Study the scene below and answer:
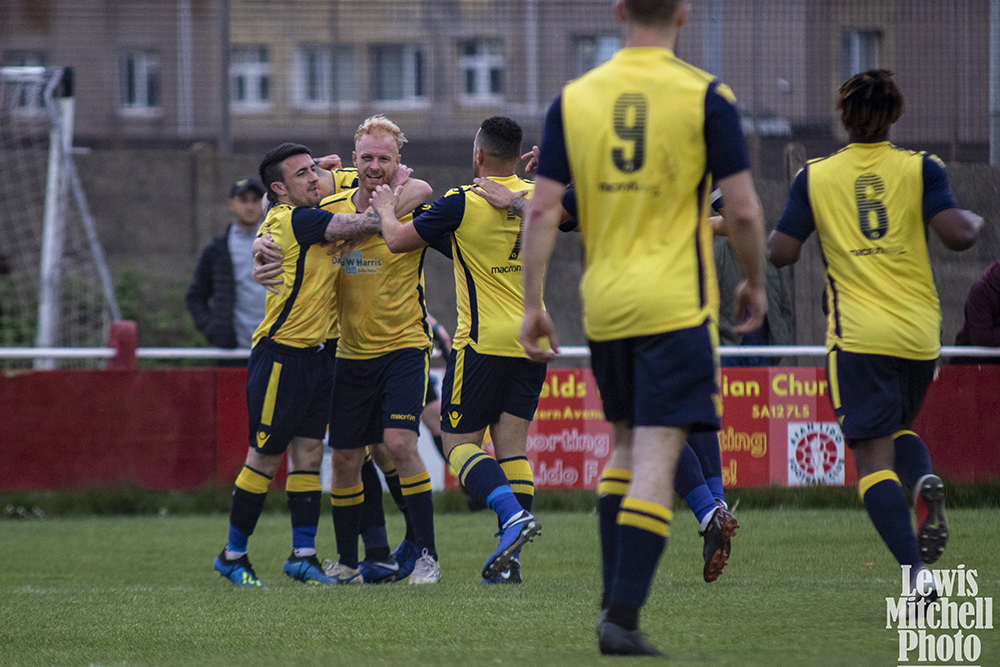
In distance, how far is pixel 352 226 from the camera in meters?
6.08

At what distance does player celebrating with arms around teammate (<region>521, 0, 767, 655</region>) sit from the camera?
3547 mm

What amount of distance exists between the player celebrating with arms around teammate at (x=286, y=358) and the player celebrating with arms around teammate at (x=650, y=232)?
2.94 m

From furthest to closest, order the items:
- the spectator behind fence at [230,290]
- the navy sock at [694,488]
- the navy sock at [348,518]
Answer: the spectator behind fence at [230,290]
the navy sock at [348,518]
the navy sock at [694,488]

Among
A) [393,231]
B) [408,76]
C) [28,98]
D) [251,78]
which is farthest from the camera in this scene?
[251,78]

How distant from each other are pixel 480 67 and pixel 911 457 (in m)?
12.5

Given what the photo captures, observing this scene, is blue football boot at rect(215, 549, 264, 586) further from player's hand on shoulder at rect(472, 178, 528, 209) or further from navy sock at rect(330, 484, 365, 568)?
player's hand on shoulder at rect(472, 178, 528, 209)

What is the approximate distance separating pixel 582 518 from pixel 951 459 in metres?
2.83

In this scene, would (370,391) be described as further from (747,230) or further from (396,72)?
(396,72)

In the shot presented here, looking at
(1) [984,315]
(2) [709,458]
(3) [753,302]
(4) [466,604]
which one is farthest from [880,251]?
(1) [984,315]

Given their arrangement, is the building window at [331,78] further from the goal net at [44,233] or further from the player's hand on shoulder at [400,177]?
the player's hand on shoulder at [400,177]

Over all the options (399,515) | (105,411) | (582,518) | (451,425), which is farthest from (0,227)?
(451,425)

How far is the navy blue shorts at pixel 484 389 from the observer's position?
19.5ft

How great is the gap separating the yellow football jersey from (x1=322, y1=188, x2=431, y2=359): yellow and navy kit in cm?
246

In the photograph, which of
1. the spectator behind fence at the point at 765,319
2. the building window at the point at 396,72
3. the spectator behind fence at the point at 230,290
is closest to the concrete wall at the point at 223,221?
the spectator behind fence at the point at 765,319
